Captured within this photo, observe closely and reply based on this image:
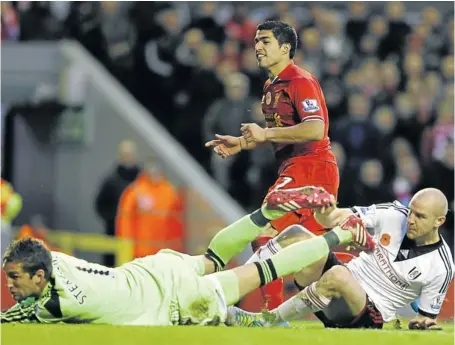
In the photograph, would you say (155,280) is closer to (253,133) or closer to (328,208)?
(253,133)

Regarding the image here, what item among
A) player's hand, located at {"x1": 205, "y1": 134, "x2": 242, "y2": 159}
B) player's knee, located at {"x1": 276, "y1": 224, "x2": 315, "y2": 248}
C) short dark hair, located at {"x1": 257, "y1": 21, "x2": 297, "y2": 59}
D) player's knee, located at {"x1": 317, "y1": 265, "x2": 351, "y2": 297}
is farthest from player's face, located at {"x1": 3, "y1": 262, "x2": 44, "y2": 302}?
short dark hair, located at {"x1": 257, "y1": 21, "x2": 297, "y2": 59}

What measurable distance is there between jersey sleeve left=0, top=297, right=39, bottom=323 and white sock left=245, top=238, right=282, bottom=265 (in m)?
1.53

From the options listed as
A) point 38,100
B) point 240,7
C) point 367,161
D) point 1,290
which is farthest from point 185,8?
point 1,290

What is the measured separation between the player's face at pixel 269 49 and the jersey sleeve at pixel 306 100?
229 millimetres

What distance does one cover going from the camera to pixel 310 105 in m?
8.88

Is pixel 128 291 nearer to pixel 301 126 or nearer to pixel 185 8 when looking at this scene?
pixel 301 126

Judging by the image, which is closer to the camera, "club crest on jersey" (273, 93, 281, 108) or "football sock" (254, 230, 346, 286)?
"football sock" (254, 230, 346, 286)

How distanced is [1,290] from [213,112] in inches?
117

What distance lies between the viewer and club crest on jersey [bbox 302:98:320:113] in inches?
349

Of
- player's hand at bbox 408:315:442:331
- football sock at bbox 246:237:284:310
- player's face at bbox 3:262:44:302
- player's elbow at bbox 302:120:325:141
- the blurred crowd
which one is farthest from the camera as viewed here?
the blurred crowd

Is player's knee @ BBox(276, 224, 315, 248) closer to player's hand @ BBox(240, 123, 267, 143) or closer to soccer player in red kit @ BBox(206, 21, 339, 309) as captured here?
soccer player in red kit @ BBox(206, 21, 339, 309)

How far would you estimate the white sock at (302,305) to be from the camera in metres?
8.85

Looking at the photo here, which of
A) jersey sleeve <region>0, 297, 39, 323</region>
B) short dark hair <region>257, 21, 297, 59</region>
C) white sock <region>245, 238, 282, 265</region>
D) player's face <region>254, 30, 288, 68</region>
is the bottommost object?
jersey sleeve <region>0, 297, 39, 323</region>

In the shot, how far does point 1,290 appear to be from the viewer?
37.5 feet
